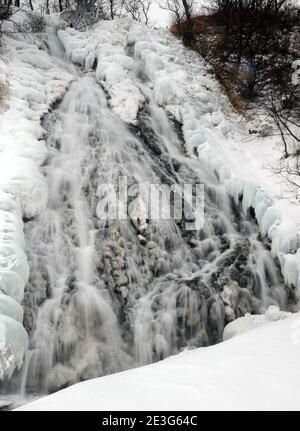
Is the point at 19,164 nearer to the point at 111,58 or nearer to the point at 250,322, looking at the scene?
the point at 250,322

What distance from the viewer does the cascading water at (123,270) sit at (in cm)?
501

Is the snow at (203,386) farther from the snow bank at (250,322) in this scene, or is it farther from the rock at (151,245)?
the rock at (151,245)

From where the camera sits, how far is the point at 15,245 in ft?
17.2

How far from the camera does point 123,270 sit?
5902 millimetres

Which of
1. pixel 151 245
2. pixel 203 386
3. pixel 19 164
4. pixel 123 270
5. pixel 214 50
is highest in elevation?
pixel 214 50

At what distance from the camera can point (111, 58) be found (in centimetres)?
1092

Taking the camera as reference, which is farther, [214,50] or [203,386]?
[214,50]

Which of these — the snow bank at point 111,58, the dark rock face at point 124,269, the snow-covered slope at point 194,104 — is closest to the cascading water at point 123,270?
the dark rock face at point 124,269

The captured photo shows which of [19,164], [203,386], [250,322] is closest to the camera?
[203,386]

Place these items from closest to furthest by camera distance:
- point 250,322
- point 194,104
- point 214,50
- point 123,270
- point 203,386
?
point 203,386
point 250,322
point 123,270
point 194,104
point 214,50

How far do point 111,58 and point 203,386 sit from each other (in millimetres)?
9761

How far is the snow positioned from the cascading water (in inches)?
66.8

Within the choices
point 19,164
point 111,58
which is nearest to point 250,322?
point 19,164

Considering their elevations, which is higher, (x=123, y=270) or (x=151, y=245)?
(x=151, y=245)
